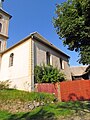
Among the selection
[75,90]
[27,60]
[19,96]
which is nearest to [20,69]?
[27,60]

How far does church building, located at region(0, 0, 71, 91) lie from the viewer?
21.4 meters

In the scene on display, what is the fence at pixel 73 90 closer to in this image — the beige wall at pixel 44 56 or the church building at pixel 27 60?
the church building at pixel 27 60

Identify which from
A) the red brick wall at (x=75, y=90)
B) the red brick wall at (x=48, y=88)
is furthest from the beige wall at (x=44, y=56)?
the red brick wall at (x=75, y=90)

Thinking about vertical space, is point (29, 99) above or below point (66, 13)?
below

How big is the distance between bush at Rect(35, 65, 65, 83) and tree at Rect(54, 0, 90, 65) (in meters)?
5.88

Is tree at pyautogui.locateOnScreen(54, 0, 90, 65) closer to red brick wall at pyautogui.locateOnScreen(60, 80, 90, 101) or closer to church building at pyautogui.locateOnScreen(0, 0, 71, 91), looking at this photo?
red brick wall at pyautogui.locateOnScreen(60, 80, 90, 101)

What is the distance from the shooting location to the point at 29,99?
14102mm

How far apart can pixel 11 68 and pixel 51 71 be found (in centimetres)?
625

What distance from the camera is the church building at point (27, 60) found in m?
21.4

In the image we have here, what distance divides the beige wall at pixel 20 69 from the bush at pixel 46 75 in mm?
1134

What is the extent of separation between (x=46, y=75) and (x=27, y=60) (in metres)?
3.21

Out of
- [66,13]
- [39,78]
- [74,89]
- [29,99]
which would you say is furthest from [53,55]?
[29,99]

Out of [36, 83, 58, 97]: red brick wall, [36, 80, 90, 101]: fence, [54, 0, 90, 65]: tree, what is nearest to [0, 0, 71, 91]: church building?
[36, 83, 58, 97]: red brick wall

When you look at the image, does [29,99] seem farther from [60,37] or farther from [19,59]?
[19,59]
